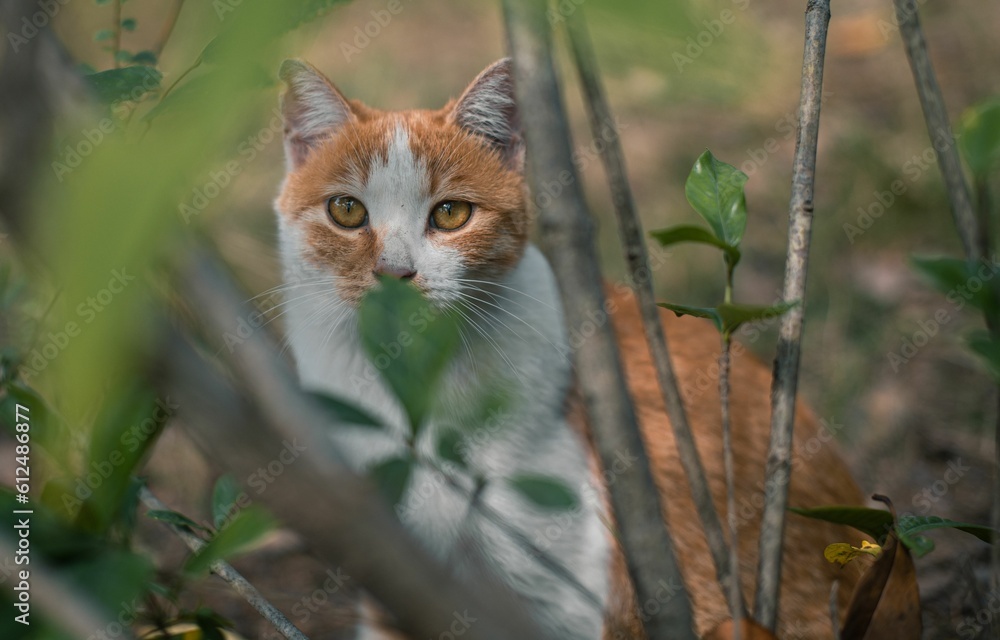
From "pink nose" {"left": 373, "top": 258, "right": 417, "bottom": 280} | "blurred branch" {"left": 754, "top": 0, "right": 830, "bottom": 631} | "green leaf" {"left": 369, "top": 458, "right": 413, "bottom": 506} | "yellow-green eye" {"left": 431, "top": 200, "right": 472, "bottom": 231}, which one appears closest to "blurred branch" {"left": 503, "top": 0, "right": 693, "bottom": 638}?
"green leaf" {"left": 369, "top": 458, "right": 413, "bottom": 506}

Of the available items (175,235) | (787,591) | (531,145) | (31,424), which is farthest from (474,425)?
(787,591)

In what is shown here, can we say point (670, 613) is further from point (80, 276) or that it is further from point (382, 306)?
point (80, 276)

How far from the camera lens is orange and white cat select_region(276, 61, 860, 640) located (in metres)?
1.70

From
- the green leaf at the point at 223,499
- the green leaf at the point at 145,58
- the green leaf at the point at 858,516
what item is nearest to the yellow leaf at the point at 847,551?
the green leaf at the point at 858,516

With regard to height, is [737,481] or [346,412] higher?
[346,412]

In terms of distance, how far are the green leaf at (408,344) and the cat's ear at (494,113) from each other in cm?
122

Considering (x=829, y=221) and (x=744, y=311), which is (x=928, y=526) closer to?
(x=744, y=311)

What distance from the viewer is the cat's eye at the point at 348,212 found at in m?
1.84

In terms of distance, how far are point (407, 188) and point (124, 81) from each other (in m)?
0.82

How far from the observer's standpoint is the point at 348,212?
1854 mm

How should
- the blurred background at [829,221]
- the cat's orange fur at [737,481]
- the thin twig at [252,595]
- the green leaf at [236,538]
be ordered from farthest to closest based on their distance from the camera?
the blurred background at [829,221], the cat's orange fur at [737,481], the thin twig at [252,595], the green leaf at [236,538]

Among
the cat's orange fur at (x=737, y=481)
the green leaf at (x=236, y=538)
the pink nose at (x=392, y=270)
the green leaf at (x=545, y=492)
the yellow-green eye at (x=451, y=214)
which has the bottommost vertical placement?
the cat's orange fur at (x=737, y=481)

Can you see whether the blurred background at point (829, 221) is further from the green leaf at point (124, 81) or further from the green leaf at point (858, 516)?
the green leaf at point (858, 516)

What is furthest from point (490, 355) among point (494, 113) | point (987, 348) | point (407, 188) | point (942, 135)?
point (987, 348)
